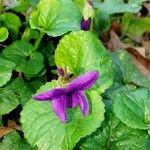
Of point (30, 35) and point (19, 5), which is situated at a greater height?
point (19, 5)

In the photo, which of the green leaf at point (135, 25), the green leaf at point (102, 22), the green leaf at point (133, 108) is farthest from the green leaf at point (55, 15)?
the green leaf at point (135, 25)

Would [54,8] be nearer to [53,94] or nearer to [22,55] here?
[22,55]

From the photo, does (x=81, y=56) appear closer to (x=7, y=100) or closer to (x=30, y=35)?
(x=7, y=100)

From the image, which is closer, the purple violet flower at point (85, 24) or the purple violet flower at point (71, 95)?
the purple violet flower at point (71, 95)

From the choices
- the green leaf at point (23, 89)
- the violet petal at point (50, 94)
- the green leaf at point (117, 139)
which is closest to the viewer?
the violet petal at point (50, 94)

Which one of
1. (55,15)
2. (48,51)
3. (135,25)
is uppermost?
(55,15)

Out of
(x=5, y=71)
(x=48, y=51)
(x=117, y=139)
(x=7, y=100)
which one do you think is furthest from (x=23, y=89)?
(x=117, y=139)

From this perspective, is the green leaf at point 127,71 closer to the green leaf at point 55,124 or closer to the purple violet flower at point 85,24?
the purple violet flower at point 85,24

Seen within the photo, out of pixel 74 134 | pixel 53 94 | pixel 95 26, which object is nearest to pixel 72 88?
pixel 53 94
